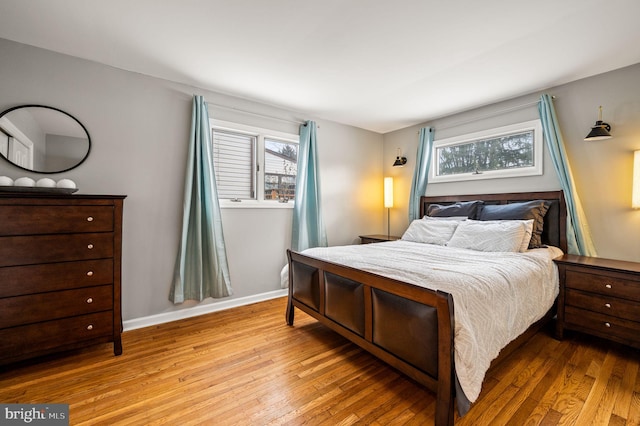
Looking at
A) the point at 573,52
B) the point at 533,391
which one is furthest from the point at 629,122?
the point at 533,391

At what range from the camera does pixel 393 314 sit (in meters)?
1.68

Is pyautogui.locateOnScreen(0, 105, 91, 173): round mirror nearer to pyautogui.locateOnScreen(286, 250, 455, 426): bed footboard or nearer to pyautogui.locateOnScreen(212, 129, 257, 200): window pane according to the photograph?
pyautogui.locateOnScreen(212, 129, 257, 200): window pane

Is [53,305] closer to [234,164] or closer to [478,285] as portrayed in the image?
[234,164]

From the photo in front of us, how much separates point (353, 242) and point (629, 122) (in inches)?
126

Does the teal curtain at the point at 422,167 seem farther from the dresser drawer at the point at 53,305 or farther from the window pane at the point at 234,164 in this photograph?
the dresser drawer at the point at 53,305

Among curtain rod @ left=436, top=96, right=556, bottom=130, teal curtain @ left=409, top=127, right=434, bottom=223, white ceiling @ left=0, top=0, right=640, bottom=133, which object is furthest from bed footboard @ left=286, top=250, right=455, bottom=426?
curtain rod @ left=436, top=96, right=556, bottom=130

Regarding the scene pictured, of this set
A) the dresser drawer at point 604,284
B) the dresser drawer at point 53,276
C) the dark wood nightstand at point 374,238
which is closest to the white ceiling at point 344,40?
the dresser drawer at point 53,276

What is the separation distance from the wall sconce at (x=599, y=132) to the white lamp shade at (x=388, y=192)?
2.30 metres

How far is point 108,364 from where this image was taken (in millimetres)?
2000

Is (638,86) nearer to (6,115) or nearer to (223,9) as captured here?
(223,9)

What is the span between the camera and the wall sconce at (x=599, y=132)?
244 cm

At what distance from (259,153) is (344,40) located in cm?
169

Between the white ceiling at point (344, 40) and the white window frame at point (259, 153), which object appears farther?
the white window frame at point (259, 153)
